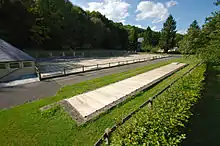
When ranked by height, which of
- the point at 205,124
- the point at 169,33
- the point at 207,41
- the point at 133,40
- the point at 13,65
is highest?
the point at 169,33

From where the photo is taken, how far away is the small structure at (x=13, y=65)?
15.2 m

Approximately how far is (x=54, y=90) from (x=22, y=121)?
5.04m

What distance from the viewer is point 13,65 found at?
622 inches

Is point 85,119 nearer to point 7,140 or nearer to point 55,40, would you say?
point 7,140

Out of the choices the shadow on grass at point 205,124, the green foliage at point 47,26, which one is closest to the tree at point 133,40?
the green foliage at point 47,26

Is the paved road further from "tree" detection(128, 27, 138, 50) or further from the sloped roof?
"tree" detection(128, 27, 138, 50)

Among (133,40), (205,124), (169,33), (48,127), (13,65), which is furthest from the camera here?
(133,40)

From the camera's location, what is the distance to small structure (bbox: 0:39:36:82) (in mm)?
15188

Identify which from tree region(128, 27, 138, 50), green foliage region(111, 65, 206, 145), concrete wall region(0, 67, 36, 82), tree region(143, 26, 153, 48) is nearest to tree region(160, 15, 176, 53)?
tree region(143, 26, 153, 48)

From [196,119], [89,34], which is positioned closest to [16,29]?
[89,34]

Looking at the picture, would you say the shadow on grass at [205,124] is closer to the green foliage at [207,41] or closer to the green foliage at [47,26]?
the green foliage at [207,41]

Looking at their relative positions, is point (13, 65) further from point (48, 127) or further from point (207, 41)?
point (207, 41)

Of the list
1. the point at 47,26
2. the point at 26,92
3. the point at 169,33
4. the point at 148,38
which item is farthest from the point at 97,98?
the point at 148,38

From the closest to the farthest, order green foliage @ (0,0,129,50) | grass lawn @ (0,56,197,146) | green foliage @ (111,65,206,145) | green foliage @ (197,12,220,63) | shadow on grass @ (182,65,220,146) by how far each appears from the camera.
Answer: green foliage @ (111,65,206,145)
grass lawn @ (0,56,197,146)
shadow on grass @ (182,65,220,146)
green foliage @ (197,12,220,63)
green foliage @ (0,0,129,50)
